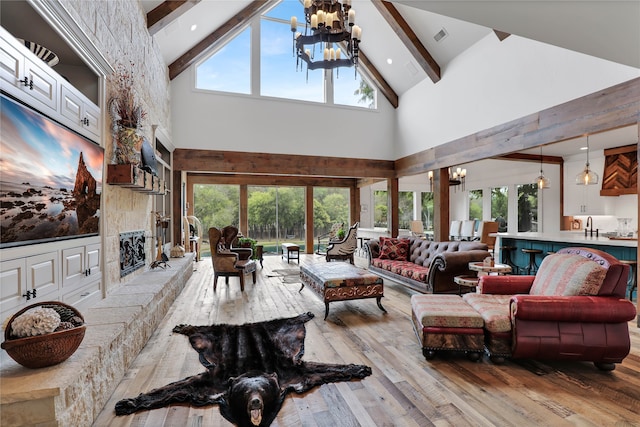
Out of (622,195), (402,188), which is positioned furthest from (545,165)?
(402,188)

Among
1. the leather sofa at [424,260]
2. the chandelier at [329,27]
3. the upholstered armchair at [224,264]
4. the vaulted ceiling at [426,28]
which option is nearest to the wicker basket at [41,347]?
the vaulted ceiling at [426,28]

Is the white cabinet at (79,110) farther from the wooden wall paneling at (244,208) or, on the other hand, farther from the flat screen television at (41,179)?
the wooden wall paneling at (244,208)

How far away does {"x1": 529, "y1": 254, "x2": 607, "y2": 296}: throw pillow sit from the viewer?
2518mm

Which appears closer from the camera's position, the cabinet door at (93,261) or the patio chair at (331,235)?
the cabinet door at (93,261)

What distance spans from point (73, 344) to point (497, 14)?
3.20 metres

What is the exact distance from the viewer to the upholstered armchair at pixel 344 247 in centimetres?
733

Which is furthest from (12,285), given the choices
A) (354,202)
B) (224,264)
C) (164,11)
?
(354,202)

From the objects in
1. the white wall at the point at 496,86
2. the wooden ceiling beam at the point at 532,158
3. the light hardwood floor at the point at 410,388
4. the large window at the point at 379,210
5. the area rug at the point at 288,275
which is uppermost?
the white wall at the point at 496,86

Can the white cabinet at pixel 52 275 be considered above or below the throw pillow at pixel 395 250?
above

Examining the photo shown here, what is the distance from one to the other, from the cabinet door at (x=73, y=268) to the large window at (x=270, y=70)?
5.26 metres

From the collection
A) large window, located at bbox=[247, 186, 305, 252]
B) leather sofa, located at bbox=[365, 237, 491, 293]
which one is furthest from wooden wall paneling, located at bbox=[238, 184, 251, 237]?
leather sofa, located at bbox=[365, 237, 491, 293]

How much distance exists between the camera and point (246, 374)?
2.39 metres

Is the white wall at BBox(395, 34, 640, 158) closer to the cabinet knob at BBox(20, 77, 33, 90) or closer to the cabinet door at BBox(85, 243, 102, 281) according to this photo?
the cabinet knob at BBox(20, 77, 33, 90)

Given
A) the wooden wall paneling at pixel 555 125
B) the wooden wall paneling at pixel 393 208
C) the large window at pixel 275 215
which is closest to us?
the wooden wall paneling at pixel 555 125
